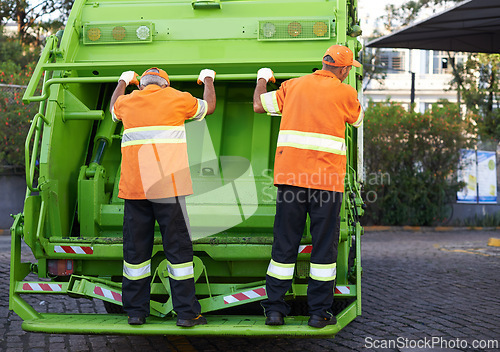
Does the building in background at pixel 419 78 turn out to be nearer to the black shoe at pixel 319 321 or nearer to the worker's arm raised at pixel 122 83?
the worker's arm raised at pixel 122 83

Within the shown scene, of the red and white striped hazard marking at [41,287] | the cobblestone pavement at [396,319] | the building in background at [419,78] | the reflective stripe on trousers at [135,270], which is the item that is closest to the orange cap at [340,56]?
the reflective stripe on trousers at [135,270]

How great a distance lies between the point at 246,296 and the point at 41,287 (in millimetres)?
1295

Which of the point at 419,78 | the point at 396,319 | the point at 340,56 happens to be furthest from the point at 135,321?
the point at 419,78

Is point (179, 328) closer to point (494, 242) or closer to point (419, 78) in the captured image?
point (494, 242)

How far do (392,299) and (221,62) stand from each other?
9.94 feet

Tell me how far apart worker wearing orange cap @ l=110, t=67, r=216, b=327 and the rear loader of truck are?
0.17 metres

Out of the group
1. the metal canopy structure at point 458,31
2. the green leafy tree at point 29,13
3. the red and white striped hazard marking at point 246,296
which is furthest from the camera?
the green leafy tree at point 29,13

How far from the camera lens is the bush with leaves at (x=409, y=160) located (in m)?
14.3

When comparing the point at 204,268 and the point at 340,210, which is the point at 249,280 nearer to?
the point at 204,268

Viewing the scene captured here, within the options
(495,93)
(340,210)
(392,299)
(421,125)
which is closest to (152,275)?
(340,210)

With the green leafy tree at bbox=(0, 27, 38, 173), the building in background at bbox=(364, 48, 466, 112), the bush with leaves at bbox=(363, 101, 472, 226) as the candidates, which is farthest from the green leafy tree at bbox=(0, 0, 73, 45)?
the building in background at bbox=(364, 48, 466, 112)

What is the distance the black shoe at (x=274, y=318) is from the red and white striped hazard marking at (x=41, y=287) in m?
1.36

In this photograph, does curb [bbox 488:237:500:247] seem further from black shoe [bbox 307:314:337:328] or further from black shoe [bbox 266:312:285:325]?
black shoe [bbox 266:312:285:325]

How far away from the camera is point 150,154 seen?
381 cm
